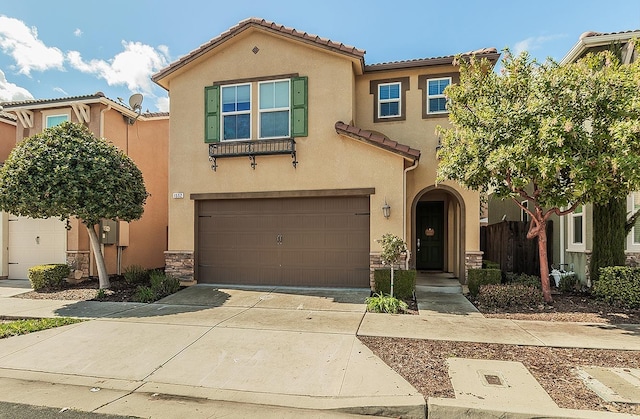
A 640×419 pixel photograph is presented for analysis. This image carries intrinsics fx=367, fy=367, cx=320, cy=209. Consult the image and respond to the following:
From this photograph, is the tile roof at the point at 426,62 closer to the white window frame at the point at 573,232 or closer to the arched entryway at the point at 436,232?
the arched entryway at the point at 436,232

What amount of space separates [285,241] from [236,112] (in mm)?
3976

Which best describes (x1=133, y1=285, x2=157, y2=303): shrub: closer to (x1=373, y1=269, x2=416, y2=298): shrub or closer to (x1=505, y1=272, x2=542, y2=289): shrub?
(x1=373, y1=269, x2=416, y2=298): shrub

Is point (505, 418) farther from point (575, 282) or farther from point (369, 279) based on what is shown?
point (575, 282)

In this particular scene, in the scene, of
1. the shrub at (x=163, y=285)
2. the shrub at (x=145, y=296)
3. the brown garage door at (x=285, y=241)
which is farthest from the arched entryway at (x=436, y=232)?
the shrub at (x=145, y=296)

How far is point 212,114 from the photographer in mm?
10648

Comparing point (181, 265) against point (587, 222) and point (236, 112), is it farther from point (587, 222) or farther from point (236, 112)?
point (587, 222)

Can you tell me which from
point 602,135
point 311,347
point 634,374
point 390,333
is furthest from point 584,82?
point 311,347

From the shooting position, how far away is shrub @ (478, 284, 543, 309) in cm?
780

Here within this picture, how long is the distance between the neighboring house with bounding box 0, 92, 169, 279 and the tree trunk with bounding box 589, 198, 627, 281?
538 inches

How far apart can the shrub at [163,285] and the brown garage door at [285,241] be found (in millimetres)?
907

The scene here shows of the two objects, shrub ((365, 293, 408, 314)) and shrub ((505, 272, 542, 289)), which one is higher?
shrub ((505, 272, 542, 289))

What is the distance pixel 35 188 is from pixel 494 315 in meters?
10.4

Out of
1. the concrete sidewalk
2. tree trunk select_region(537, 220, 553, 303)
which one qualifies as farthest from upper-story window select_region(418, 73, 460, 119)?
the concrete sidewalk

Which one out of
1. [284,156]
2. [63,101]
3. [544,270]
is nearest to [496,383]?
[544,270]
